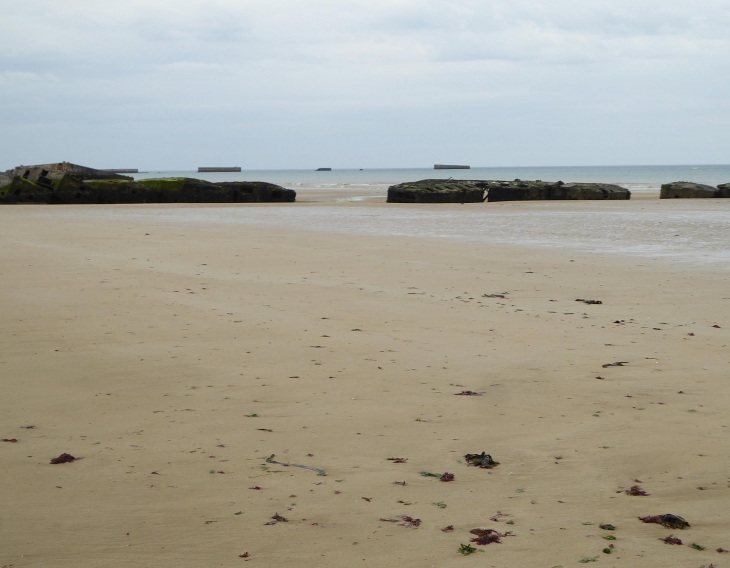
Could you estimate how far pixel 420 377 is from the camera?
14.9ft

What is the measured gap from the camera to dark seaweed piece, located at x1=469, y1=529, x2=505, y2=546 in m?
2.55

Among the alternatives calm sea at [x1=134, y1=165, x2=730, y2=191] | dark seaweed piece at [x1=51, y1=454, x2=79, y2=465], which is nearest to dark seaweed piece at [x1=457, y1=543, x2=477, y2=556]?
dark seaweed piece at [x1=51, y1=454, x2=79, y2=465]

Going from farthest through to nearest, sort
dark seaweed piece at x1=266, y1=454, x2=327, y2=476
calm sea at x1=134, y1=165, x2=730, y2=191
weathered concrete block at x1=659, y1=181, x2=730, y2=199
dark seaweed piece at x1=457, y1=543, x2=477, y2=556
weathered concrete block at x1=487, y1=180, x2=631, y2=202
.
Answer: calm sea at x1=134, y1=165, x2=730, y2=191 → weathered concrete block at x1=659, y1=181, x2=730, y2=199 → weathered concrete block at x1=487, y1=180, x2=631, y2=202 → dark seaweed piece at x1=266, y1=454, x2=327, y2=476 → dark seaweed piece at x1=457, y1=543, x2=477, y2=556

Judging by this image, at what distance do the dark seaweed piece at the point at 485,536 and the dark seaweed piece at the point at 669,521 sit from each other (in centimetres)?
55

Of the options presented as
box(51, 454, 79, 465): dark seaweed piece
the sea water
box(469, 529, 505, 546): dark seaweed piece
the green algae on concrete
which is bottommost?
box(51, 454, 79, 465): dark seaweed piece

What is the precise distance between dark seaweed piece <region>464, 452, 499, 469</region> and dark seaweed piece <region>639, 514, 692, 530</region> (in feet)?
2.19

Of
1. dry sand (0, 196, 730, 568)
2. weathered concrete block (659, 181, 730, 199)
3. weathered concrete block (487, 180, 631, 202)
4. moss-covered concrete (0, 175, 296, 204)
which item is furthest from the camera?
weathered concrete block (659, 181, 730, 199)

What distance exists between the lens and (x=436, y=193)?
27.3 metres

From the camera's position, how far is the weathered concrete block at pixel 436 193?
27281mm

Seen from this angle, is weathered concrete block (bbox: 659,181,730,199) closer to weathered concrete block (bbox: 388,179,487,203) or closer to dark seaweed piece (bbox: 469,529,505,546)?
weathered concrete block (bbox: 388,179,487,203)

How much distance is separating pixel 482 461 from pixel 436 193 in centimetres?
2450

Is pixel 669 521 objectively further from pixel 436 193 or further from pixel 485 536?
pixel 436 193

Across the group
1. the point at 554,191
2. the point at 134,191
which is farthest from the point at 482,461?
the point at 554,191

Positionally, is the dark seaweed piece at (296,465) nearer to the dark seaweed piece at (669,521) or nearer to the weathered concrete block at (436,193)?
the dark seaweed piece at (669,521)
